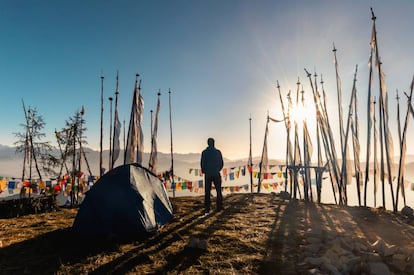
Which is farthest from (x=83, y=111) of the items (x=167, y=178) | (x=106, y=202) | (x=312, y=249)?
(x=312, y=249)

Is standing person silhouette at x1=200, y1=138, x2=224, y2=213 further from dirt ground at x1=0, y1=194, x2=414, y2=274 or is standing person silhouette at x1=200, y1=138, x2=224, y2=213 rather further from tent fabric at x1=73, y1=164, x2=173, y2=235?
tent fabric at x1=73, y1=164, x2=173, y2=235

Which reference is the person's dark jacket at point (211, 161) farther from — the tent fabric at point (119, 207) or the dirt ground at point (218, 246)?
the tent fabric at point (119, 207)

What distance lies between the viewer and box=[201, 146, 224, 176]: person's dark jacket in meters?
10.6

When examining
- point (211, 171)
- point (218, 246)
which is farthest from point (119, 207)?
point (211, 171)

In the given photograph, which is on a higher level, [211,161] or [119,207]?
[211,161]

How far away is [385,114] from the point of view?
11.0m

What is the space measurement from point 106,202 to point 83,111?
390 inches

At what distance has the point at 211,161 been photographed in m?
10.6

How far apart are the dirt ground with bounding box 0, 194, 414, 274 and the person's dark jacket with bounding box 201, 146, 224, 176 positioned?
1.81m

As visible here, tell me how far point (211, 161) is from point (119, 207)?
4587 millimetres

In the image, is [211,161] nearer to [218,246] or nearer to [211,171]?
[211,171]

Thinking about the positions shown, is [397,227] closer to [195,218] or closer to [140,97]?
[195,218]

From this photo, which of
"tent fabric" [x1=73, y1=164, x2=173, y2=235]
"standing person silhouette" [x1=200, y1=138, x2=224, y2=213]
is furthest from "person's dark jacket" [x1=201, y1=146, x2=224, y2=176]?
"tent fabric" [x1=73, y1=164, x2=173, y2=235]

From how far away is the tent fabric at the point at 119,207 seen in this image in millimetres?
6652
